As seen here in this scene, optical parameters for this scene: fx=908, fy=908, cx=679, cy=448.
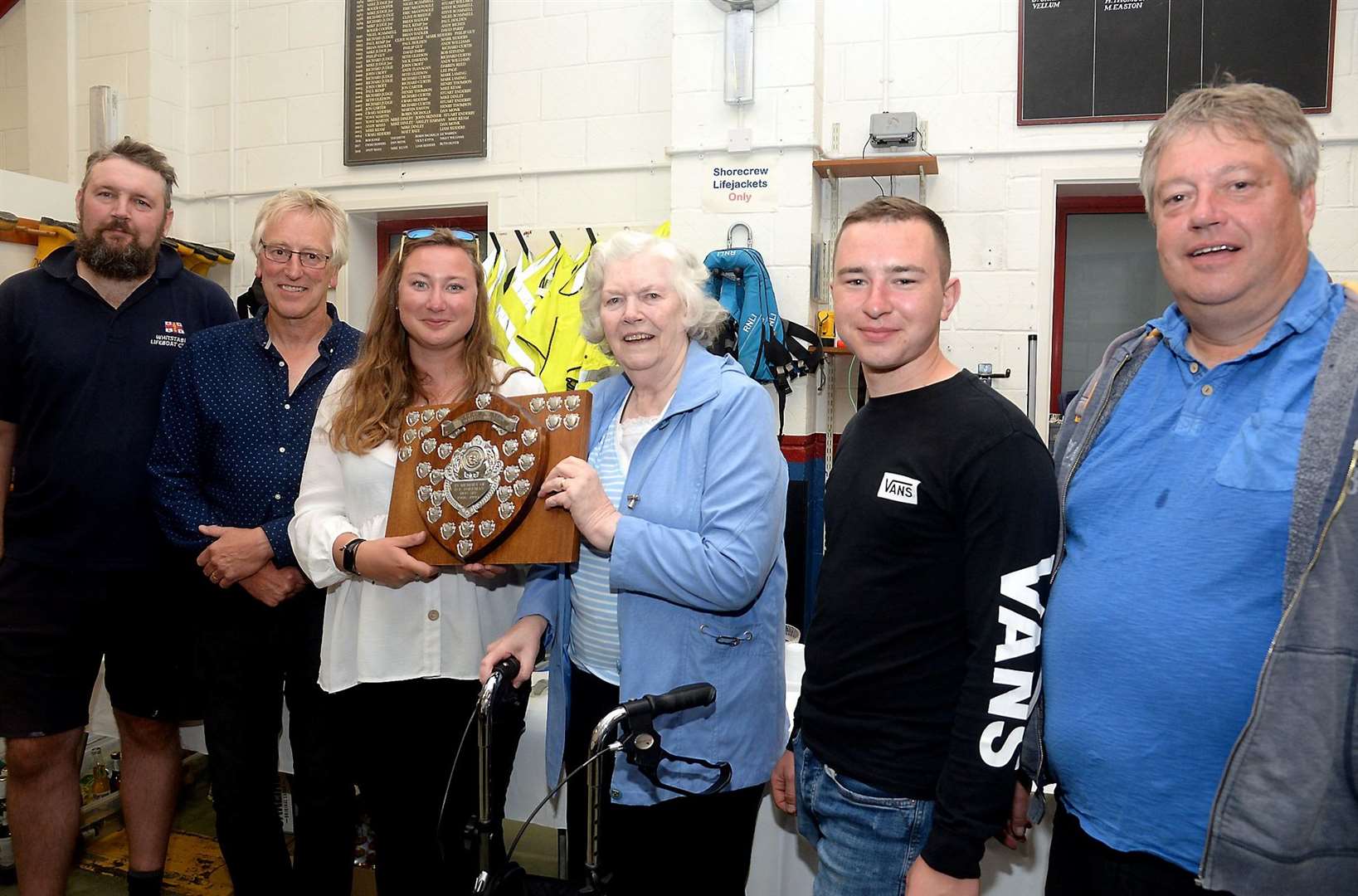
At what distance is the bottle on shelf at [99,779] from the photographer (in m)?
3.06

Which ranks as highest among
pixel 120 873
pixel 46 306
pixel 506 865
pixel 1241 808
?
pixel 46 306

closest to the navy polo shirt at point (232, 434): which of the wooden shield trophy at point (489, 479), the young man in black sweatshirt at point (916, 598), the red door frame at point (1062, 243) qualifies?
the wooden shield trophy at point (489, 479)

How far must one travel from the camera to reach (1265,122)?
3.56 feet

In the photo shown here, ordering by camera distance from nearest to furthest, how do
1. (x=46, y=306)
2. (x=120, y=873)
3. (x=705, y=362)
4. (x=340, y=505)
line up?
(x=705, y=362), (x=340, y=505), (x=46, y=306), (x=120, y=873)

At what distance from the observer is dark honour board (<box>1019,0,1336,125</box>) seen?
3.71 m

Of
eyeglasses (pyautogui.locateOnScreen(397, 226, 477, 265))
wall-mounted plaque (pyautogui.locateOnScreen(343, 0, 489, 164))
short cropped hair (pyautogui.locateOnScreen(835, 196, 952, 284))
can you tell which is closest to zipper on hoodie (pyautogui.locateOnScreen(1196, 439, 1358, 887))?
short cropped hair (pyautogui.locateOnScreen(835, 196, 952, 284))

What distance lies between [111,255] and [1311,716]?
101 inches

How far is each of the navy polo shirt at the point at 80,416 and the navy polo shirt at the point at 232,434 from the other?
18 cm

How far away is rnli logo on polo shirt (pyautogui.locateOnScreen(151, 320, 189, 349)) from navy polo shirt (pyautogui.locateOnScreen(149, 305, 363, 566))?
22 centimetres

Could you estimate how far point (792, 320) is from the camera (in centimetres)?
410

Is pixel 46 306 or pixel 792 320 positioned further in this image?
pixel 792 320

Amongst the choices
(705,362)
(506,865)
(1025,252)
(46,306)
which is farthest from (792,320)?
(506,865)

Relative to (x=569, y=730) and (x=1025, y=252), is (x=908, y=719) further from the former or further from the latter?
(x=1025, y=252)

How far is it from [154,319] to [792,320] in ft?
8.48
